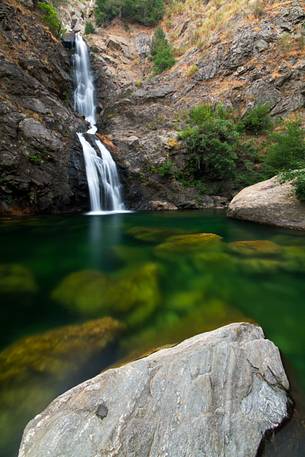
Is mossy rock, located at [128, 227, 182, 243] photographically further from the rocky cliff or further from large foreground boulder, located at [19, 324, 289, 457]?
large foreground boulder, located at [19, 324, 289, 457]

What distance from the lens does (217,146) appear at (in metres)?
15.4

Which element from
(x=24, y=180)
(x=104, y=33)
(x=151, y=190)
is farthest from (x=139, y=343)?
(x=104, y=33)

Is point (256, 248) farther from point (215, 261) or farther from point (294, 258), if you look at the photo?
point (215, 261)

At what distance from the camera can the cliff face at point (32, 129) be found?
11.6 metres

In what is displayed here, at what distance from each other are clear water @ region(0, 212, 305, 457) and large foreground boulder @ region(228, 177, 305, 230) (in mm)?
971

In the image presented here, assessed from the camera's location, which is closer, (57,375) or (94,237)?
(57,375)

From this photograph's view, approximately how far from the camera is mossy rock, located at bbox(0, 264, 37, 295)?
14.9ft

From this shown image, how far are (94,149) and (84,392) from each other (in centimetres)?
1430

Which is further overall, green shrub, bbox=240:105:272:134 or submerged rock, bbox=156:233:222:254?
green shrub, bbox=240:105:272:134

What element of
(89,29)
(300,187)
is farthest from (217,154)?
(89,29)

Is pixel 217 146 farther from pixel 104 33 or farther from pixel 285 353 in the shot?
pixel 104 33

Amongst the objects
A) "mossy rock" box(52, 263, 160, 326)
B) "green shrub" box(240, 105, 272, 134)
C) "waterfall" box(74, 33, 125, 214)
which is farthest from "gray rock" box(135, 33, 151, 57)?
"mossy rock" box(52, 263, 160, 326)

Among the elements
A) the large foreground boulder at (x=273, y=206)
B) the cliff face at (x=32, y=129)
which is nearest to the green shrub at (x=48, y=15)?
the cliff face at (x=32, y=129)

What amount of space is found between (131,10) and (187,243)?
3367 cm
